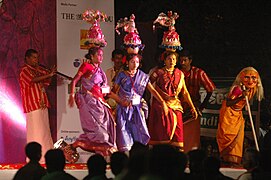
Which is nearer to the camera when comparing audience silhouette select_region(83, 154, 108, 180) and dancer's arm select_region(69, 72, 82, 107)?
audience silhouette select_region(83, 154, 108, 180)

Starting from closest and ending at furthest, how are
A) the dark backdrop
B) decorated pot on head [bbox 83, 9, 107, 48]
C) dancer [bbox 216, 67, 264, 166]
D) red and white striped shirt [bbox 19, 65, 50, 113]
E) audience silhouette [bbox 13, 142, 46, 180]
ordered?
audience silhouette [bbox 13, 142, 46, 180] < decorated pot on head [bbox 83, 9, 107, 48] < dancer [bbox 216, 67, 264, 166] < red and white striped shirt [bbox 19, 65, 50, 113] < the dark backdrop

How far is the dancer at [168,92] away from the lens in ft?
37.8

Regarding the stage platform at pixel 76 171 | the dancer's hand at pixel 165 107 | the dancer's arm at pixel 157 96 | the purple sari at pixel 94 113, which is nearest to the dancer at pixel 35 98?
the stage platform at pixel 76 171

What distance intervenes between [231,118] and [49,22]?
132 inches

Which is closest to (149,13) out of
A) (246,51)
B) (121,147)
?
(246,51)

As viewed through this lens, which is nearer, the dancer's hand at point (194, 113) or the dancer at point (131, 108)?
the dancer at point (131, 108)

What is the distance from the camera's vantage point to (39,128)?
477 inches

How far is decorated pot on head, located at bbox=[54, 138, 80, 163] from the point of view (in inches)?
451

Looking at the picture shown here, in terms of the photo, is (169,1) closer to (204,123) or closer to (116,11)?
(116,11)

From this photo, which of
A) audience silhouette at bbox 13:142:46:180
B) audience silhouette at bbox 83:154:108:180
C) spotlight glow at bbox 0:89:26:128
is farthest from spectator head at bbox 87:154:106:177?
spotlight glow at bbox 0:89:26:128

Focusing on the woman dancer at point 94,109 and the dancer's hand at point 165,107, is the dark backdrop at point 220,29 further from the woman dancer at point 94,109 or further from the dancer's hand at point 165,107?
the woman dancer at point 94,109

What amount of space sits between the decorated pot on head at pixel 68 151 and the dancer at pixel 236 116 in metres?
2.19

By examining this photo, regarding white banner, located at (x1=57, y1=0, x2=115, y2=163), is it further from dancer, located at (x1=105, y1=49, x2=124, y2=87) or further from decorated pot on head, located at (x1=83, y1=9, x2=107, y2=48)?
decorated pot on head, located at (x1=83, y1=9, x2=107, y2=48)

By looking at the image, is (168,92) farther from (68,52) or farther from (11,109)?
(11,109)
